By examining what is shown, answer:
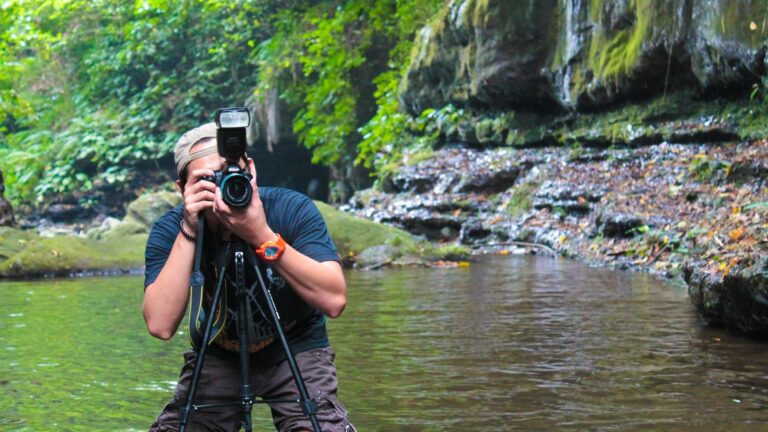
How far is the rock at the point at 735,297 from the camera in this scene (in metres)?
5.75

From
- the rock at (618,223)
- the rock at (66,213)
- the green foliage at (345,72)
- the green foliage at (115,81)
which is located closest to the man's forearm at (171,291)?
the rock at (618,223)

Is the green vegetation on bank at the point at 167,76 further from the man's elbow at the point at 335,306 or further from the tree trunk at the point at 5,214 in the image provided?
the man's elbow at the point at 335,306

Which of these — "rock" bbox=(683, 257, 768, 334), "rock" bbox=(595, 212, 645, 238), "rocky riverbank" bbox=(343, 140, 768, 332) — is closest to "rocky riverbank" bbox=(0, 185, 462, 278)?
"rocky riverbank" bbox=(343, 140, 768, 332)

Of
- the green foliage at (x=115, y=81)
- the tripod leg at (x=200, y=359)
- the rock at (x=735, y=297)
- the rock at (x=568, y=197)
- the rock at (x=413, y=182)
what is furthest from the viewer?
the green foliage at (x=115, y=81)

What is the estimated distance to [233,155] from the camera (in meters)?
2.82

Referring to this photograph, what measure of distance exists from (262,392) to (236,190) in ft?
2.35

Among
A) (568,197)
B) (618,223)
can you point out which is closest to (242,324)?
(618,223)

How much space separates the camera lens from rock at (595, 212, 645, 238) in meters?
9.87

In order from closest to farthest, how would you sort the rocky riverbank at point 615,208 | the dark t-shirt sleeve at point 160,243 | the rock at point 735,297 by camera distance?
1. the dark t-shirt sleeve at point 160,243
2. the rock at point 735,297
3. the rocky riverbank at point 615,208

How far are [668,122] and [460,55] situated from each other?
6.46m

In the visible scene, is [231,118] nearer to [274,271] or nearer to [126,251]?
[274,271]

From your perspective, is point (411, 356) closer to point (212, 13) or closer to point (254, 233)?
point (254, 233)

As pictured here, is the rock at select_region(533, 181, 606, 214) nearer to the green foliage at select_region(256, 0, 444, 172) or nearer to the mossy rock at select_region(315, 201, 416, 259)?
the mossy rock at select_region(315, 201, 416, 259)

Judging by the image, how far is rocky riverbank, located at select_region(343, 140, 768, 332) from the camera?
6.64 m
